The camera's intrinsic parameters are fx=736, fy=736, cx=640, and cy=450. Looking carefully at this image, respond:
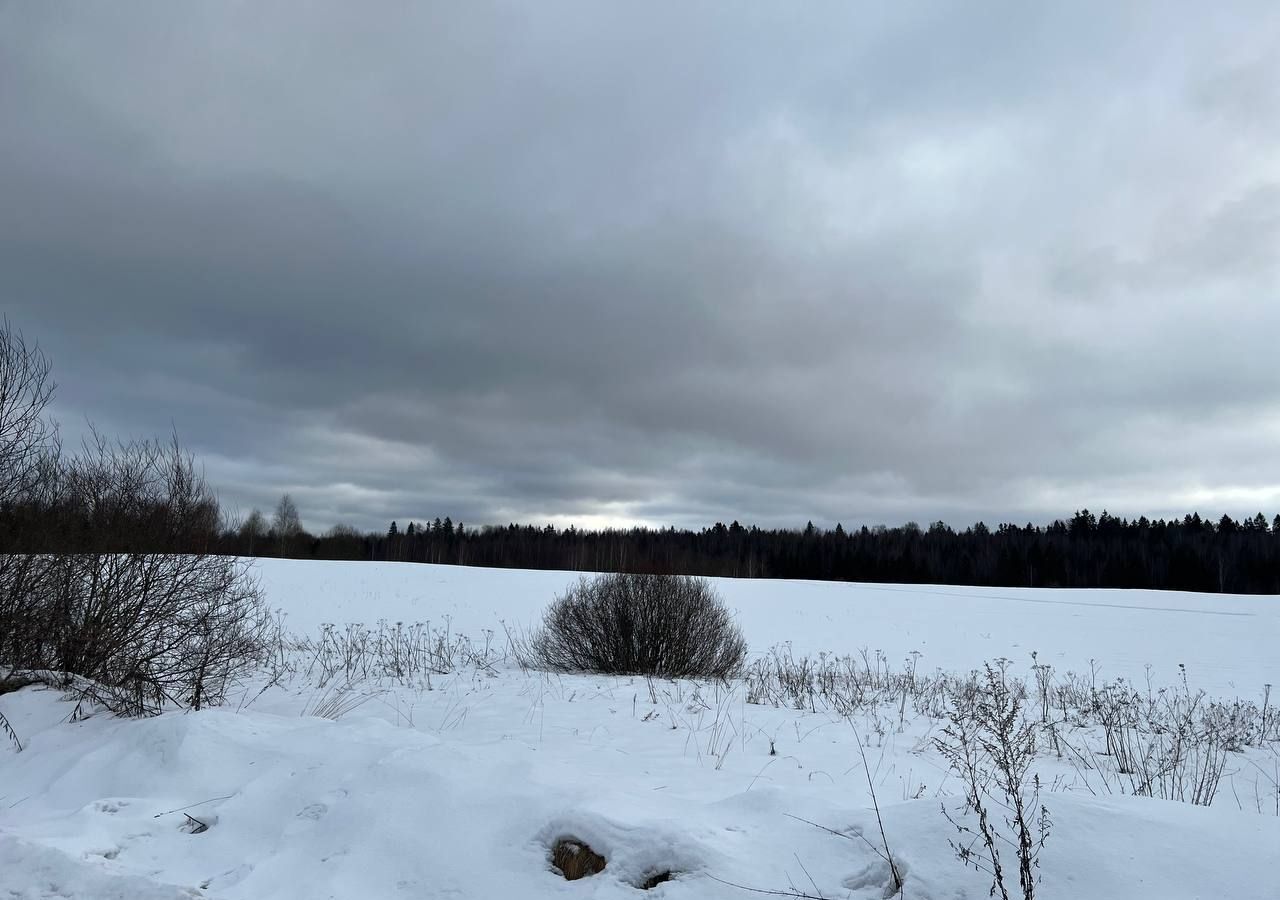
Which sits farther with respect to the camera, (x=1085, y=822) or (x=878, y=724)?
(x=878, y=724)

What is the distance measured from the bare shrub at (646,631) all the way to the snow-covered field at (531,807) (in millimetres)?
4250

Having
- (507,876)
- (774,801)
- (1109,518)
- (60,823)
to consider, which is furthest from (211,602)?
(1109,518)

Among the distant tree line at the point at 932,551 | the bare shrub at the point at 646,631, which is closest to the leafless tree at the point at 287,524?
the distant tree line at the point at 932,551

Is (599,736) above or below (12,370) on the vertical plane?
below

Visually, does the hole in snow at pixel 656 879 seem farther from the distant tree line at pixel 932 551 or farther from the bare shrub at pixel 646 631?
the distant tree line at pixel 932 551

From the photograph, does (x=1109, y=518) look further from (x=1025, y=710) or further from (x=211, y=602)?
(x=211, y=602)

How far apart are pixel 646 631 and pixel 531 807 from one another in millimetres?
10233

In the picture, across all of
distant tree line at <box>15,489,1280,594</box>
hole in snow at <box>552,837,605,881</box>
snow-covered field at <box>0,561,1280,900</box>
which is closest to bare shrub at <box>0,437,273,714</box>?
snow-covered field at <box>0,561,1280,900</box>

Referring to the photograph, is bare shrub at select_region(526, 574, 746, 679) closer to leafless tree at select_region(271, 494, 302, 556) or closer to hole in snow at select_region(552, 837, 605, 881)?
hole in snow at select_region(552, 837, 605, 881)

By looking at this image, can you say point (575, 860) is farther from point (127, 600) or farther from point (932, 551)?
point (932, 551)

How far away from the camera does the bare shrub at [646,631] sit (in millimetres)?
13992

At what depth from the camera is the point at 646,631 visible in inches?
554

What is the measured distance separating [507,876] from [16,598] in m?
7.16

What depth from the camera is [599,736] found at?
759 centimetres
